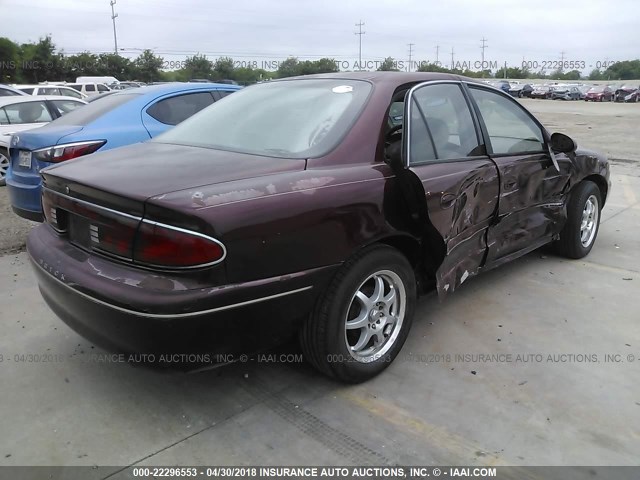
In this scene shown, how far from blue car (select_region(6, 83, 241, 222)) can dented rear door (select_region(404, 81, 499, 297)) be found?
2.91 m

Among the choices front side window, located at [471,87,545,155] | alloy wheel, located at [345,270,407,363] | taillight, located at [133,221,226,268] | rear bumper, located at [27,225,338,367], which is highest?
front side window, located at [471,87,545,155]

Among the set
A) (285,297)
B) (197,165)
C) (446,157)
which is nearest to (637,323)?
(446,157)

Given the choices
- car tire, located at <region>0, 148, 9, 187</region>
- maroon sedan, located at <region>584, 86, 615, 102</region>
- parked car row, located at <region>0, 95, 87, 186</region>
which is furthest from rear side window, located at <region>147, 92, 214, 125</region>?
maroon sedan, located at <region>584, 86, 615, 102</region>

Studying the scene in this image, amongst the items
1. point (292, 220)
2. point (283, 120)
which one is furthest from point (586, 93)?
point (292, 220)

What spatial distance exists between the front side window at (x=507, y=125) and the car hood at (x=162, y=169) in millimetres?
1738

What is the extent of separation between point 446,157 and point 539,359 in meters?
1.31

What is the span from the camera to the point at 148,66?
217 feet

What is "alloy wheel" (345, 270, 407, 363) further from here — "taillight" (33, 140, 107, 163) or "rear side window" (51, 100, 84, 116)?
"rear side window" (51, 100, 84, 116)

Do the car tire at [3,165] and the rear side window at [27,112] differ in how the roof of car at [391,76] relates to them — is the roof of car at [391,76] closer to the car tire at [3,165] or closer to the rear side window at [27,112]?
the car tire at [3,165]

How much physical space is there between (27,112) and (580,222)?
8450 millimetres

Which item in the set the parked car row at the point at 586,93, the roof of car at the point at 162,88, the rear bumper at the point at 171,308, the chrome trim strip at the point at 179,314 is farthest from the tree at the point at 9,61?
the chrome trim strip at the point at 179,314

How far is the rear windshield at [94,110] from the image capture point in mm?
5133

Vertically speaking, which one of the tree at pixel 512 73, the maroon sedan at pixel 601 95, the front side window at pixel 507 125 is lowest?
the front side window at pixel 507 125

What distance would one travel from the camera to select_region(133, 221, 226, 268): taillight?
7.10 ft
